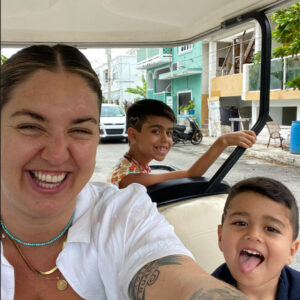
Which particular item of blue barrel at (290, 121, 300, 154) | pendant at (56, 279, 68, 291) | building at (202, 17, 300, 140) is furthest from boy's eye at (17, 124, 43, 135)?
building at (202, 17, 300, 140)

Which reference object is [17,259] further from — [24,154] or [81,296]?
[24,154]

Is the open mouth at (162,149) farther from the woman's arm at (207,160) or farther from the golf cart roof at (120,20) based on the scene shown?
the golf cart roof at (120,20)

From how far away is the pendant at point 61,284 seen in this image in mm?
1050

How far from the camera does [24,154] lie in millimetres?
839

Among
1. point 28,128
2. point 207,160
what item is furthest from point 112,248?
point 207,160

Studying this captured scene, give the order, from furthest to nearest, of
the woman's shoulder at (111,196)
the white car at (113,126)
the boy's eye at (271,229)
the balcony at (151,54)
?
the white car at (113,126) → the balcony at (151,54) → the boy's eye at (271,229) → the woman's shoulder at (111,196)

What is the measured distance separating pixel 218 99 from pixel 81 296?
52.9ft

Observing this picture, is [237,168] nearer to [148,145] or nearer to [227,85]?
[148,145]

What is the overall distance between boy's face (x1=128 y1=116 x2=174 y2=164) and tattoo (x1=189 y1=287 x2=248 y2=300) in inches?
66.1

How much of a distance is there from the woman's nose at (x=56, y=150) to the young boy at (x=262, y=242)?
0.77 meters

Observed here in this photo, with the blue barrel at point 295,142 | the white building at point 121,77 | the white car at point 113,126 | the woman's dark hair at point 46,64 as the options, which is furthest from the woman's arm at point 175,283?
the white building at point 121,77

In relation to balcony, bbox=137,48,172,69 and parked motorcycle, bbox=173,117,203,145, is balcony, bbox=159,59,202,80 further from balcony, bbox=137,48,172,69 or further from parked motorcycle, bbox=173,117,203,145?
parked motorcycle, bbox=173,117,203,145

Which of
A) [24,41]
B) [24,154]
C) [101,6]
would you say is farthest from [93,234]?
[24,41]

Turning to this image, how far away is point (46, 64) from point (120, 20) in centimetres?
116
